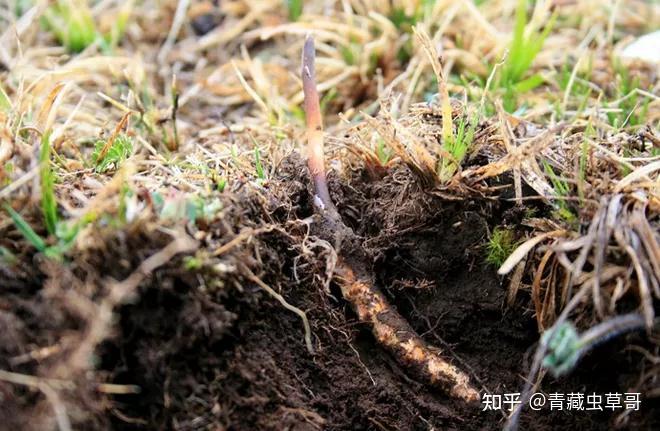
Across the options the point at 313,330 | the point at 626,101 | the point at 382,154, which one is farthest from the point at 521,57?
the point at 313,330

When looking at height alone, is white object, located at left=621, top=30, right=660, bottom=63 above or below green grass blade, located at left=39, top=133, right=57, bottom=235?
below

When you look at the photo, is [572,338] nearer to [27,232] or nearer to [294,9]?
[27,232]

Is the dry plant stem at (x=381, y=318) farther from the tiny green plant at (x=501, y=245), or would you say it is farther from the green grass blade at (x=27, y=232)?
the green grass blade at (x=27, y=232)

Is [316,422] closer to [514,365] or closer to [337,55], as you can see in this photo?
[514,365]

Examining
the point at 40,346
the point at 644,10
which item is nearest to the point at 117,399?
the point at 40,346

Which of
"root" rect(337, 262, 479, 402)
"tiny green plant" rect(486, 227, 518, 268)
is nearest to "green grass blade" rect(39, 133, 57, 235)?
"root" rect(337, 262, 479, 402)

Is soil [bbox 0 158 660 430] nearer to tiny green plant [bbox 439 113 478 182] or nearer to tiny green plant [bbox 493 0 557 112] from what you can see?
tiny green plant [bbox 439 113 478 182]
